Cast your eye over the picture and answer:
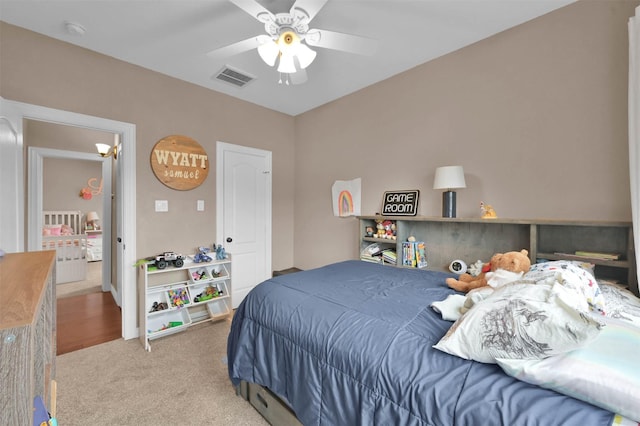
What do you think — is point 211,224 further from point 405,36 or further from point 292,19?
point 405,36

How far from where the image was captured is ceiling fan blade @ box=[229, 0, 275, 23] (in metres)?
1.49

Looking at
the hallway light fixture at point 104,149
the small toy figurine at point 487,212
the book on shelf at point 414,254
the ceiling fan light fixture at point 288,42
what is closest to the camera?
the ceiling fan light fixture at point 288,42

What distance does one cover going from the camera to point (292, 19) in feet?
5.49

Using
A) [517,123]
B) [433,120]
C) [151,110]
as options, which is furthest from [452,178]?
[151,110]

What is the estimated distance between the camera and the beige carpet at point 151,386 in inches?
66.3

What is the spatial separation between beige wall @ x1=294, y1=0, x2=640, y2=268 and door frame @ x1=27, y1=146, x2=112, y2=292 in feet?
11.7

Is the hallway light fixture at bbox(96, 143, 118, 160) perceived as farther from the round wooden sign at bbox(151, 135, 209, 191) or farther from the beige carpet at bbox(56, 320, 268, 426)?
the beige carpet at bbox(56, 320, 268, 426)

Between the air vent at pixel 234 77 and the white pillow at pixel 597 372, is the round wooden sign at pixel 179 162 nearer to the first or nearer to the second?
the air vent at pixel 234 77

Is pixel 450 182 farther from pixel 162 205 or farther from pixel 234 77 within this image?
pixel 162 205

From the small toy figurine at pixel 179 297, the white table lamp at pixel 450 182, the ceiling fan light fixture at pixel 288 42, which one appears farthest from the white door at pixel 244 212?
the white table lamp at pixel 450 182

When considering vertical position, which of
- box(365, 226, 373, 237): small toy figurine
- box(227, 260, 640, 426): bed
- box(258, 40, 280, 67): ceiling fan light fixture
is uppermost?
box(258, 40, 280, 67): ceiling fan light fixture

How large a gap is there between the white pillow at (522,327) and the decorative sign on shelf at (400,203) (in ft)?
5.75

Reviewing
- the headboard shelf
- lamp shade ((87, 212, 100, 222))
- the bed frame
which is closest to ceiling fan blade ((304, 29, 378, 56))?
the headboard shelf

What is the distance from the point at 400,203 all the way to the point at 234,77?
2170 mm
